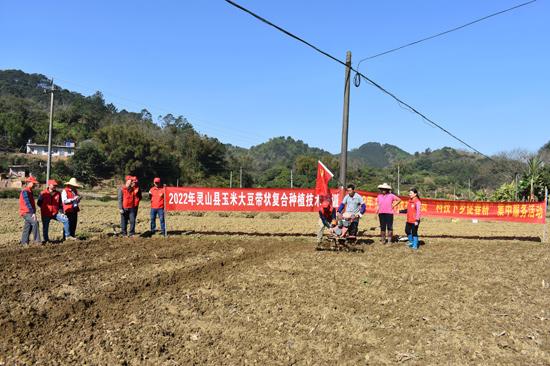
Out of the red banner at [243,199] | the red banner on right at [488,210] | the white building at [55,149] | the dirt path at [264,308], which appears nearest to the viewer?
the dirt path at [264,308]

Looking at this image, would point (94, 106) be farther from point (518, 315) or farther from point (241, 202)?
point (518, 315)

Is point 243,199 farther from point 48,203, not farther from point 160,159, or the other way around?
point 160,159

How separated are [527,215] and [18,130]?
91.6m

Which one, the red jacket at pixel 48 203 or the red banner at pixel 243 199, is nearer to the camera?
the red jacket at pixel 48 203

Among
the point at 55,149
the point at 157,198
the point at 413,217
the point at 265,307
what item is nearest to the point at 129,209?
the point at 157,198

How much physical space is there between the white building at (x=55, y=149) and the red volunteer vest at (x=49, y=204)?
80391 millimetres

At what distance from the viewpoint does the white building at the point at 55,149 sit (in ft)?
278

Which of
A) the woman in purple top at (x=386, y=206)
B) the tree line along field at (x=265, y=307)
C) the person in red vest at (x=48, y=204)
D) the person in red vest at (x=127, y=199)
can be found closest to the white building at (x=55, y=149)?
the person in red vest at (x=127, y=199)

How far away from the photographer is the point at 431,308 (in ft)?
20.6

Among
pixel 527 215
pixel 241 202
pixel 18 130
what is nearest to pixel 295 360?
pixel 241 202

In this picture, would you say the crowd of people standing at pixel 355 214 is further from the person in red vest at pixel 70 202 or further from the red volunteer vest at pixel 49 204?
the red volunteer vest at pixel 49 204

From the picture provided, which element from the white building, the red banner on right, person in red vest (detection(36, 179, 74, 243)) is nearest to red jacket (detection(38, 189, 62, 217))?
person in red vest (detection(36, 179, 74, 243))

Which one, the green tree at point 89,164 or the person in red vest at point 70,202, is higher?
the green tree at point 89,164

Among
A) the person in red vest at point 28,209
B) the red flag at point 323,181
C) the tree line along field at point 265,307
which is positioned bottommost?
the tree line along field at point 265,307
